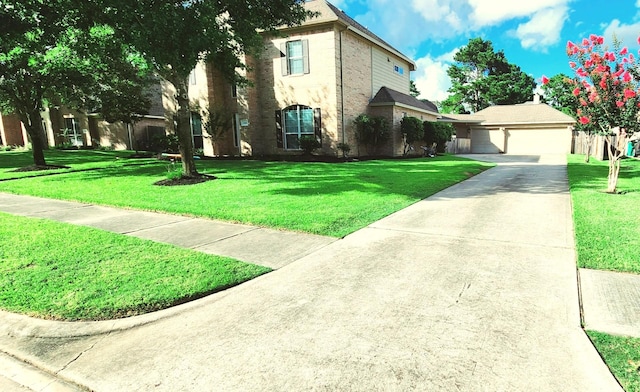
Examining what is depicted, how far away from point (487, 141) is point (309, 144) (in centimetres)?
2249

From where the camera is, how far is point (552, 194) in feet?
30.9

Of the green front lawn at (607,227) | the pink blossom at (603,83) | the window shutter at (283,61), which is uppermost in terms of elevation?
the window shutter at (283,61)

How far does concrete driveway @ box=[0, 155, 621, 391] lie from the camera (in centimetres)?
243

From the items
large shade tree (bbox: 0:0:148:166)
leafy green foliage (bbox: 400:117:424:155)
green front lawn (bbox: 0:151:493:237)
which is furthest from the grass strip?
leafy green foliage (bbox: 400:117:424:155)

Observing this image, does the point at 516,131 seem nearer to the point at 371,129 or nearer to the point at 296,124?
the point at 371,129

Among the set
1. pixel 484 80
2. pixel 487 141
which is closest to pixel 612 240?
pixel 487 141

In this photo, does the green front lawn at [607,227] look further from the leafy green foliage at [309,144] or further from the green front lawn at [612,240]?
the leafy green foliage at [309,144]

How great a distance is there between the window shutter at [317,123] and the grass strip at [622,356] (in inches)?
671

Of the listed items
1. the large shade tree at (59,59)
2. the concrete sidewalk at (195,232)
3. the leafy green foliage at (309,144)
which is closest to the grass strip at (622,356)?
the concrete sidewalk at (195,232)

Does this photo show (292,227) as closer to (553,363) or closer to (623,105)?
(553,363)

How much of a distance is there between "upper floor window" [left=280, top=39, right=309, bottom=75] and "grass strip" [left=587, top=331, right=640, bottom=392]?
1820 cm

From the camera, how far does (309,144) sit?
1898 cm

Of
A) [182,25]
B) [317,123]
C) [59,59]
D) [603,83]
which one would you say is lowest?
[317,123]

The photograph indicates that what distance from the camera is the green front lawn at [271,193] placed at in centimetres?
681
